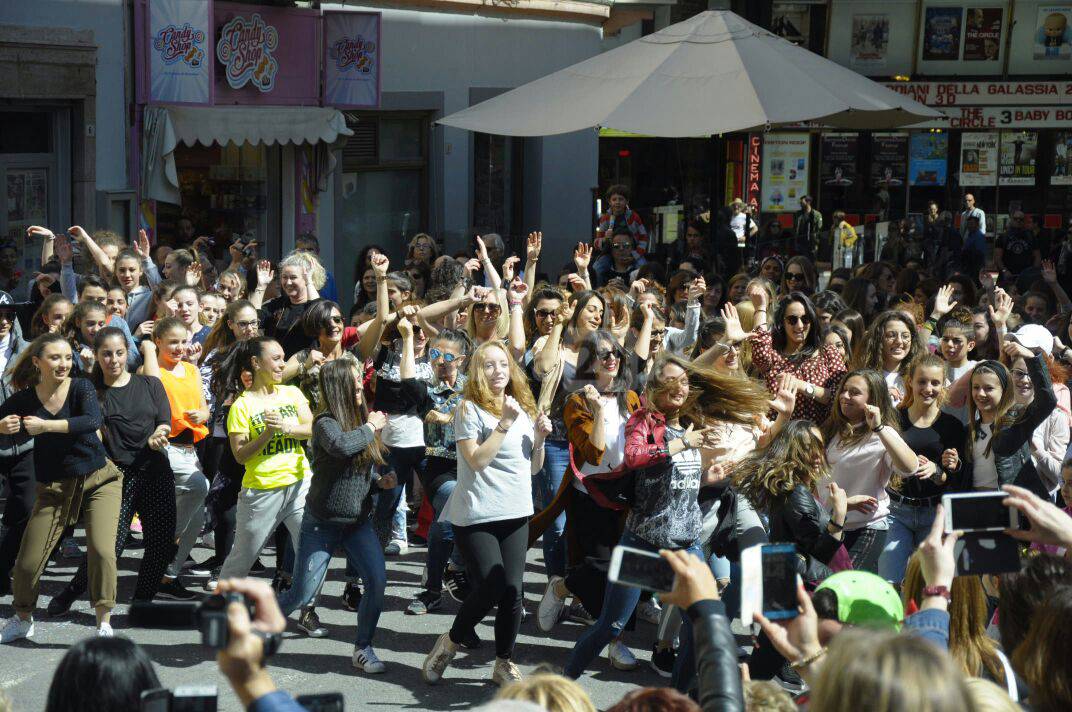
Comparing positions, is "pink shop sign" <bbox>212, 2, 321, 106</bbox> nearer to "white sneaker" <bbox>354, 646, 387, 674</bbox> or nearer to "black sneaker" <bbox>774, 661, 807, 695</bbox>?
"white sneaker" <bbox>354, 646, 387, 674</bbox>

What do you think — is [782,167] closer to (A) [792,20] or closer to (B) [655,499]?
(A) [792,20]

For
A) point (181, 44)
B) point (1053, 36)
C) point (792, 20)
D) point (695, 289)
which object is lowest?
point (695, 289)

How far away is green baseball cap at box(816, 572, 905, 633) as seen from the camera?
4094 millimetres

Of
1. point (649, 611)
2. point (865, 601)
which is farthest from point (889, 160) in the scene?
point (865, 601)

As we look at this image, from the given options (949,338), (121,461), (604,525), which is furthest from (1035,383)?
(121,461)

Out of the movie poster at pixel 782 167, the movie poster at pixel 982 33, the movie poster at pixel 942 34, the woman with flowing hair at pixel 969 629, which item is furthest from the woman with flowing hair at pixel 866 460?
the movie poster at pixel 982 33

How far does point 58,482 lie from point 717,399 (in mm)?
3423

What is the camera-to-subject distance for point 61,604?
24.4 feet

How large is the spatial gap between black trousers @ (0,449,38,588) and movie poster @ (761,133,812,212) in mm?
20522

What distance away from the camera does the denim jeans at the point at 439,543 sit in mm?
7541

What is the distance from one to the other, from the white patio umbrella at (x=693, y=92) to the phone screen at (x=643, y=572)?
278 inches

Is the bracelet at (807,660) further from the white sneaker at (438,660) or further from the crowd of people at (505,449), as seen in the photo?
the white sneaker at (438,660)

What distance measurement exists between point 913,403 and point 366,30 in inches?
407

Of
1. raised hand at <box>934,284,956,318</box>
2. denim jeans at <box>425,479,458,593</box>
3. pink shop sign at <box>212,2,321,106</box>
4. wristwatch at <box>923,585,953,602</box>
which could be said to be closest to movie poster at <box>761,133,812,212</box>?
pink shop sign at <box>212,2,321,106</box>
